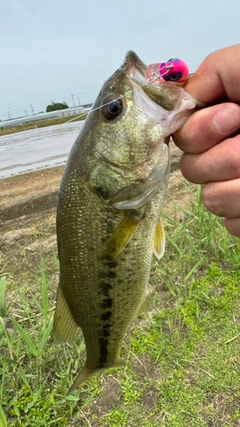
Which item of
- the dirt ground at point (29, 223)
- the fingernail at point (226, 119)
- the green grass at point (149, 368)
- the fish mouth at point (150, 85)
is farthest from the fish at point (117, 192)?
the dirt ground at point (29, 223)

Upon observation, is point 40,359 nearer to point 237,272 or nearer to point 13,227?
point 237,272

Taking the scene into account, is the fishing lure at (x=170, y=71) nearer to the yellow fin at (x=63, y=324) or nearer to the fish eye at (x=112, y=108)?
the fish eye at (x=112, y=108)

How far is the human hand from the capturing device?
137cm

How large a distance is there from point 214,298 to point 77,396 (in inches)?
57.9

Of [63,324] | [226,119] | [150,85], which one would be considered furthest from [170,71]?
[63,324]

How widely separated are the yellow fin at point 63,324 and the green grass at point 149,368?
715mm

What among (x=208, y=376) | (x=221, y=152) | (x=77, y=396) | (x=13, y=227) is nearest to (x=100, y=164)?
(x=221, y=152)

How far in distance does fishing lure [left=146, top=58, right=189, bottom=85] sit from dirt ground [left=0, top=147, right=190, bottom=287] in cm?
234

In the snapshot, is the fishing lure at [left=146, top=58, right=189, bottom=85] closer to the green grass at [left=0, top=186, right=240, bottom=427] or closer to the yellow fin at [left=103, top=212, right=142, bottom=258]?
the yellow fin at [left=103, top=212, right=142, bottom=258]

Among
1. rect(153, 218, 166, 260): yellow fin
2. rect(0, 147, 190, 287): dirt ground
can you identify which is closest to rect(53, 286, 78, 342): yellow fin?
rect(153, 218, 166, 260): yellow fin

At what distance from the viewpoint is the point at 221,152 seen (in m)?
1.47

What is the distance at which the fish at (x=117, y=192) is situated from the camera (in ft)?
4.80

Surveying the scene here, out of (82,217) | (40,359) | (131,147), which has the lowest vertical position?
(40,359)

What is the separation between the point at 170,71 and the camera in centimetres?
133
